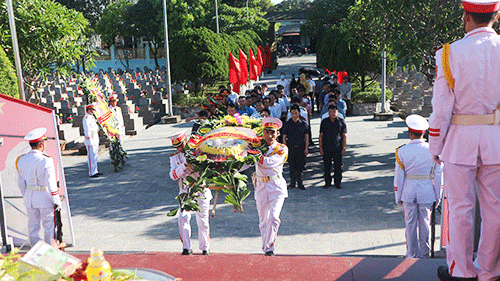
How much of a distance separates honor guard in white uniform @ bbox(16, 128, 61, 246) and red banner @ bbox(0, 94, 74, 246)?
0.17m

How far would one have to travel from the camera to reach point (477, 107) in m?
2.99

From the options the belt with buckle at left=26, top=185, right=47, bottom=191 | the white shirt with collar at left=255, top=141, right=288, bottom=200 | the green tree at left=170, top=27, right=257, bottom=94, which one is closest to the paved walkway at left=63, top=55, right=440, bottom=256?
the white shirt with collar at left=255, top=141, right=288, bottom=200

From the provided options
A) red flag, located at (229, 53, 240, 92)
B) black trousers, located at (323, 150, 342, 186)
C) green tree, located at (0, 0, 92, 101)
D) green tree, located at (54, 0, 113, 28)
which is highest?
green tree, located at (54, 0, 113, 28)

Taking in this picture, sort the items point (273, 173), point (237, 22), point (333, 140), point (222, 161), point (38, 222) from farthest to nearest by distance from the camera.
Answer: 1. point (237, 22)
2. point (333, 140)
3. point (38, 222)
4. point (273, 173)
5. point (222, 161)

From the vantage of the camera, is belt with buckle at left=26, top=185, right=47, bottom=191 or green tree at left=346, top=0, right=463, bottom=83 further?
green tree at left=346, top=0, right=463, bottom=83

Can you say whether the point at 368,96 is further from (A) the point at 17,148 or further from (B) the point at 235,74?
(A) the point at 17,148

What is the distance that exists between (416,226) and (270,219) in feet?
5.74

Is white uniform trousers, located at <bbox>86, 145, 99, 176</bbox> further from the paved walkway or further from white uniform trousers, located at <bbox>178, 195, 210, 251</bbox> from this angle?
white uniform trousers, located at <bbox>178, 195, 210, 251</bbox>

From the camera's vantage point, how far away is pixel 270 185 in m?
5.96

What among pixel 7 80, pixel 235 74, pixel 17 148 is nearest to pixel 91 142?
pixel 7 80

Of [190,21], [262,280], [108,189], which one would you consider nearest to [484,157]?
[262,280]

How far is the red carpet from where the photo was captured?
3580mm

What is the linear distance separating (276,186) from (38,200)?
3110 mm

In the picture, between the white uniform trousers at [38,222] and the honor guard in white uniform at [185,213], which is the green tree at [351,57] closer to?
the honor guard in white uniform at [185,213]
